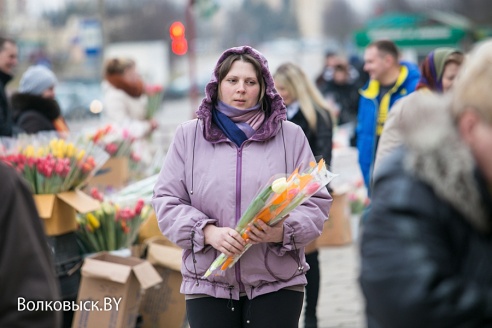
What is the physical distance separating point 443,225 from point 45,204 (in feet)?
14.9

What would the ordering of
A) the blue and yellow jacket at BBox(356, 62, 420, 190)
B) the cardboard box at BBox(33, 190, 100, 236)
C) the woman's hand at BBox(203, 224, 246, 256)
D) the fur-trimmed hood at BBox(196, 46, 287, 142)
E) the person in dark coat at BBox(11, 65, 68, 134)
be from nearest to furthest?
the woman's hand at BBox(203, 224, 246, 256) → the fur-trimmed hood at BBox(196, 46, 287, 142) → the cardboard box at BBox(33, 190, 100, 236) → the blue and yellow jacket at BBox(356, 62, 420, 190) → the person in dark coat at BBox(11, 65, 68, 134)

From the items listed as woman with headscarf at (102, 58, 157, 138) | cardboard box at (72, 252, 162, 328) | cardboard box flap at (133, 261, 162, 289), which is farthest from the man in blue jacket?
woman with headscarf at (102, 58, 157, 138)

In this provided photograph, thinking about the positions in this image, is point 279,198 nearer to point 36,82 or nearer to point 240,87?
point 240,87

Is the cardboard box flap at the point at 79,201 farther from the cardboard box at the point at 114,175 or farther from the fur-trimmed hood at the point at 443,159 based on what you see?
the fur-trimmed hood at the point at 443,159

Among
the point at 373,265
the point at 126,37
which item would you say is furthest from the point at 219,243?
the point at 126,37

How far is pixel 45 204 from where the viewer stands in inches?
253

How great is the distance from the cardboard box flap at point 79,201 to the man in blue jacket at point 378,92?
2.14 metres

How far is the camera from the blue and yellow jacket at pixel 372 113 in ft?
24.1

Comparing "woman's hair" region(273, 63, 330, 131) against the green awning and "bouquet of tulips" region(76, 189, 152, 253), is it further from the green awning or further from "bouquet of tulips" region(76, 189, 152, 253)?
the green awning

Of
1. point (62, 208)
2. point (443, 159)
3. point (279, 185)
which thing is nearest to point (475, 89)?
point (443, 159)

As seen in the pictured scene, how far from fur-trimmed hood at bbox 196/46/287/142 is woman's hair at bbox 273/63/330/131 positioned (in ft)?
6.60

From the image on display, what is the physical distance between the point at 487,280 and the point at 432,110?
17.4 inches

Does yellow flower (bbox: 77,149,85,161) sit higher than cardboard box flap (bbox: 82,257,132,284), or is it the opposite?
yellow flower (bbox: 77,149,85,161)

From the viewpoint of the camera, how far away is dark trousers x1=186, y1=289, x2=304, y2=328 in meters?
4.31
